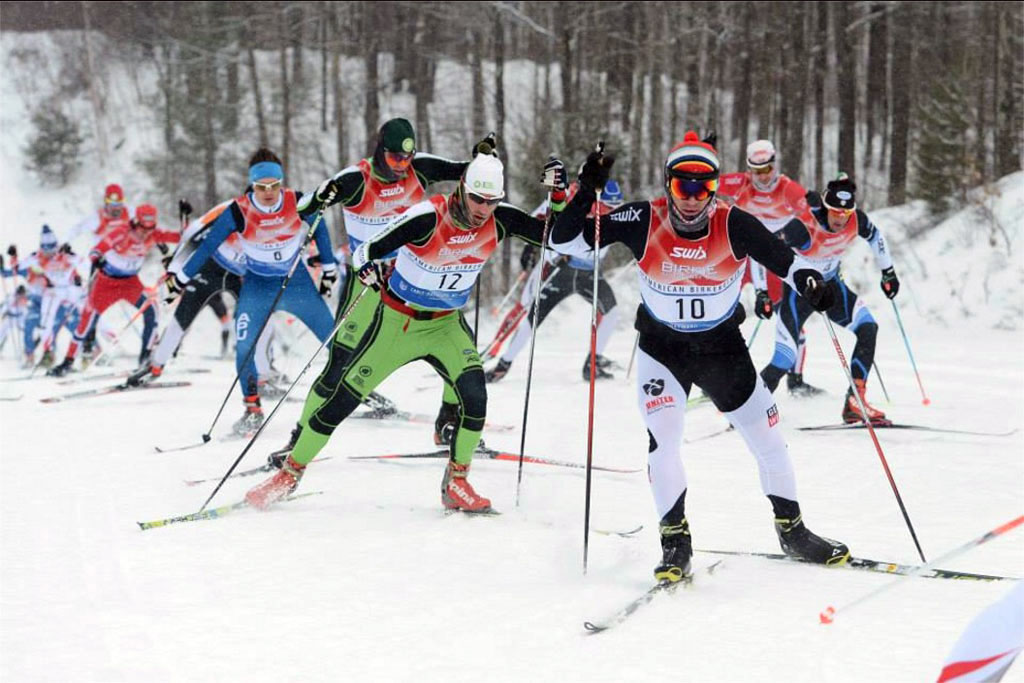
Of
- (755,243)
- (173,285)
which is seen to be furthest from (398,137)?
(755,243)

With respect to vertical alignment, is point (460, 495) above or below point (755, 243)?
below

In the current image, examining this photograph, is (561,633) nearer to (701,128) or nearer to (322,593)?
(322,593)

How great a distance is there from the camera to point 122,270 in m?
12.5

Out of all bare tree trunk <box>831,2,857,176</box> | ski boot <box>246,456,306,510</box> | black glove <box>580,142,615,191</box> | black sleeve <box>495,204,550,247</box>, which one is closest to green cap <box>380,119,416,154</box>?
black sleeve <box>495,204,550,247</box>

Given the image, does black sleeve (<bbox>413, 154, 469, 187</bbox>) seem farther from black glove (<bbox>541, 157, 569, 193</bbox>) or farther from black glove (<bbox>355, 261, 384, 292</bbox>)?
black glove (<bbox>541, 157, 569, 193</bbox>)

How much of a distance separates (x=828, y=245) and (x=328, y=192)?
153 inches

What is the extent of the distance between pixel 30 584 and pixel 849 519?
402 centimetres

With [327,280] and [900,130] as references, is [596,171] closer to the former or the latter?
[327,280]

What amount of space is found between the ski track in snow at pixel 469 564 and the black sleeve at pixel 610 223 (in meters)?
1.46

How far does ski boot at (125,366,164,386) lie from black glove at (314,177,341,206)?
4.16 m

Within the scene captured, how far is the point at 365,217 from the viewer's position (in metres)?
7.74

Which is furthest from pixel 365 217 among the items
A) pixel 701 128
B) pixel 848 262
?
pixel 701 128

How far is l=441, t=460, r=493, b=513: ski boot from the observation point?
18.0ft

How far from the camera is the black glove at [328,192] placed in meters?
7.36
